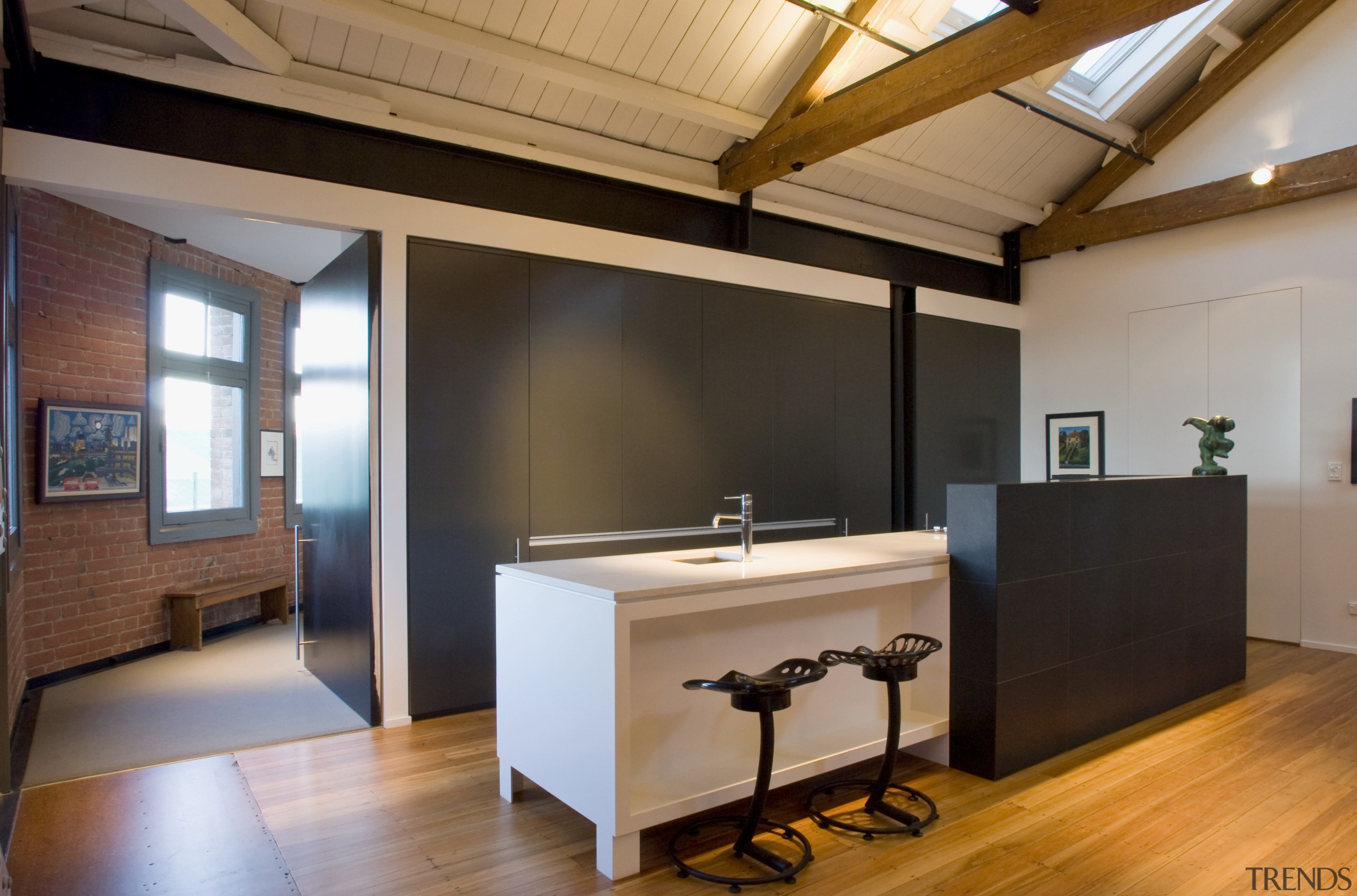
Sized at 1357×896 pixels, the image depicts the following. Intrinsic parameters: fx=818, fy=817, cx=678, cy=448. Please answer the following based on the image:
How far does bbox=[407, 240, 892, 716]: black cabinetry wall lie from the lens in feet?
13.4

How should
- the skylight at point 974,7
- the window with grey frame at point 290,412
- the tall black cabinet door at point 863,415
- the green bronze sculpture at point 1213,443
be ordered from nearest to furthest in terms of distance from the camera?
the green bronze sculpture at point 1213,443 < the skylight at point 974,7 < the tall black cabinet door at point 863,415 < the window with grey frame at point 290,412

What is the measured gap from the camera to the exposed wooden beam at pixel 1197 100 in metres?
5.57

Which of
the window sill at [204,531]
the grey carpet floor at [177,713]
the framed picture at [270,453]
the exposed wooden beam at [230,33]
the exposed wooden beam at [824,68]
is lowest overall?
the grey carpet floor at [177,713]

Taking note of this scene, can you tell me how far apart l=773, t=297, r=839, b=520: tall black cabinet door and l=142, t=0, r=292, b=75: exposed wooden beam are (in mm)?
3253

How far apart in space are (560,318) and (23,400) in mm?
3059

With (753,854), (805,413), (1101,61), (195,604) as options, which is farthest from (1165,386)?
(195,604)

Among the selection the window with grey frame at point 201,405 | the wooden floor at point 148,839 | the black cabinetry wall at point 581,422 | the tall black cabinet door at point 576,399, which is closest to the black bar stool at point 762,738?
the wooden floor at point 148,839

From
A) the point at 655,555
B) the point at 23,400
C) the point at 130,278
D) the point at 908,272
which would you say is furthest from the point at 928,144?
the point at 23,400

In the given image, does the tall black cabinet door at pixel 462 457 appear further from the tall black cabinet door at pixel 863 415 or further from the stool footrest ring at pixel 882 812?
the tall black cabinet door at pixel 863 415

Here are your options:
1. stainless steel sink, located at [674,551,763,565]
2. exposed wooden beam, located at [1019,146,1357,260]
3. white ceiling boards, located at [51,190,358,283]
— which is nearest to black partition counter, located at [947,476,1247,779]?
stainless steel sink, located at [674,551,763,565]

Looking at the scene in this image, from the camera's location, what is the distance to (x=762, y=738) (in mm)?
2527

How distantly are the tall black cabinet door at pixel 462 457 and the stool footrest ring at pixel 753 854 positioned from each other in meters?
1.77

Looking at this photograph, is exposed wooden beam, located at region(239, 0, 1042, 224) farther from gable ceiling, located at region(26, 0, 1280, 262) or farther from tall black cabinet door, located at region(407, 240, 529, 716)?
tall black cabinet door, located at region(407, 240, 529, 716)

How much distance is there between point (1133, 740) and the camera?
3773mm
